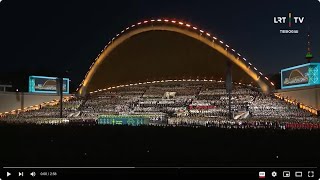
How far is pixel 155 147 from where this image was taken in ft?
18.0

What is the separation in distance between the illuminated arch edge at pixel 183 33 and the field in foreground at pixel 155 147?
30663 millimetres

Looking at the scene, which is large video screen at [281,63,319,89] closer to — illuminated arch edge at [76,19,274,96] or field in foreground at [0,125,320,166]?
illuminated arch edge at [76,19,274,96]

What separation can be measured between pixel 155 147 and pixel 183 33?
3627 cm

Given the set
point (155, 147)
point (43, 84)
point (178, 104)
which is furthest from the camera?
point (43, 84)

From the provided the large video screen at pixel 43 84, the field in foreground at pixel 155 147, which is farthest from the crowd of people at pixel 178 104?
the field in foreground at pixel 155 147

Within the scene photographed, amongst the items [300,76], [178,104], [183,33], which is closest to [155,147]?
[300,76]

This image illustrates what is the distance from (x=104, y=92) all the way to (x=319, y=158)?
42.6m

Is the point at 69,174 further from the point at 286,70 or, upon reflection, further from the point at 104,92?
the point at 104,92

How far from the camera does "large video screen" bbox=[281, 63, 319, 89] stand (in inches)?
1084

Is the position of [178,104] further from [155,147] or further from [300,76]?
[155,147]

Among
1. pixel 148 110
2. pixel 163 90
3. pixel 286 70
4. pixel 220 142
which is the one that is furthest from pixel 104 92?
pixel 220 142

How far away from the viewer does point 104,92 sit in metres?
45.3

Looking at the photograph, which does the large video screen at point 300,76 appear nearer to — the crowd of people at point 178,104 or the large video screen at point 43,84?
the crowd of people at point 178,104

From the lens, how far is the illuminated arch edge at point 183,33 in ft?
121
